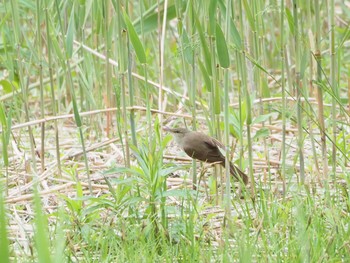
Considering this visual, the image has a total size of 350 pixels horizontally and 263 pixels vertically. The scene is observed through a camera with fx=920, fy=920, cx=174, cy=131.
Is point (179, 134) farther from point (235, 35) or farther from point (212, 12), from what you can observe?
point (212, 12)

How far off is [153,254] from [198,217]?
35 cm

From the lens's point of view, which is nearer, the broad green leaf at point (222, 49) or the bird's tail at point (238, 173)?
the broad green leaf at point (222, 49)

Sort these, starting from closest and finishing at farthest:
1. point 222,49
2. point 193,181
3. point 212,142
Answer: point 222,49, point 212,142, point 193,181

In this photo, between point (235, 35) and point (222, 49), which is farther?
point (235, 35)

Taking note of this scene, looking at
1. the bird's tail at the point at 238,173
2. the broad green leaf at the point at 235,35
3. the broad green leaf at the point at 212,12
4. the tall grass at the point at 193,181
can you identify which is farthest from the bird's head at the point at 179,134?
the broad green leaf at the point at 212,12

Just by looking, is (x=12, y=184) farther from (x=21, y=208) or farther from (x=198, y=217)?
(x=198, y=217)

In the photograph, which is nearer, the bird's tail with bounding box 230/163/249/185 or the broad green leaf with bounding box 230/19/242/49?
the broad green leaf with bounding box 230/19/242/49

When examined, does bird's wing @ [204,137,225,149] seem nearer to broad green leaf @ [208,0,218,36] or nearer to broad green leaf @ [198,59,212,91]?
broad green leaf @ [198,59,212,91]

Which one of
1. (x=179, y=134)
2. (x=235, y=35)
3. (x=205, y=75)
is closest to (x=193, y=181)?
(x=179, y=134)

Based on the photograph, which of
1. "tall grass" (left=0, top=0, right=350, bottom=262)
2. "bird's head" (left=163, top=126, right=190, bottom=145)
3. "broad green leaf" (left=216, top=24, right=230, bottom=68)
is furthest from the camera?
"bird's head" (left=163, top=126, right=190, bottom=145)

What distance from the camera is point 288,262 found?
2.53 m

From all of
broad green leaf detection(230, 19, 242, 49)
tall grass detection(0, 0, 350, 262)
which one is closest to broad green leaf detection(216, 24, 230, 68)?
tall grass detection(0, 0, 350, 262)

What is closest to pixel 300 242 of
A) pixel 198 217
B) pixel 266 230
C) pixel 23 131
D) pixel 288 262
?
pixel 288 262

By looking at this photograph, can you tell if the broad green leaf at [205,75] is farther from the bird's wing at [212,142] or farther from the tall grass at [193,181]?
the bird's wing at [212,142]
